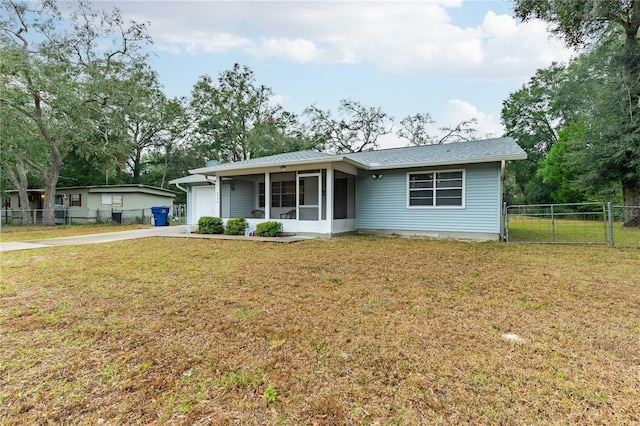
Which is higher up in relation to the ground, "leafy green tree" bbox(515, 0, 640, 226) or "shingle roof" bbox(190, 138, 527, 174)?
"leafy green tree" bbox(515, 0, 640, 226)

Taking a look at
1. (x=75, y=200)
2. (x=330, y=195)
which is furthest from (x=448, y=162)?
(x=75, y=200)

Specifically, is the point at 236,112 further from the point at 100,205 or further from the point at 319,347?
the point at 319,347

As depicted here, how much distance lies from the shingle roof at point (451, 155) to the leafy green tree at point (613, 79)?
5.75 metres

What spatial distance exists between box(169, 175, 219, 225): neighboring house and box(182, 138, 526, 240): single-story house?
113 inches

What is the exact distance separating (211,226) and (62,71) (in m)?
13.8

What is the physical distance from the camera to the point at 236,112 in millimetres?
26234

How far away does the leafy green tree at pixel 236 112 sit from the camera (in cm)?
2612

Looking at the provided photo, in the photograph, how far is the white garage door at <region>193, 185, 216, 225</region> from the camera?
49.6ft

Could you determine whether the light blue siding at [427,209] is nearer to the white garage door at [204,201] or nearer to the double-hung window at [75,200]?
the white garage door at [204,201]

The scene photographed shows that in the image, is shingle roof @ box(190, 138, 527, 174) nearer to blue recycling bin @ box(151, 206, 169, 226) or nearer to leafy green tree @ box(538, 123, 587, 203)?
blue recycling bin @ box(151, 206, 169, 226)

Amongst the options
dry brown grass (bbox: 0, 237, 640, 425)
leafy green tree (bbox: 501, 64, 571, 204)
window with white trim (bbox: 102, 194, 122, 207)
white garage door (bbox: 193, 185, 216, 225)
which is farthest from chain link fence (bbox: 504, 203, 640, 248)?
window with white trim (bbox: 102, 194, 122, 207)

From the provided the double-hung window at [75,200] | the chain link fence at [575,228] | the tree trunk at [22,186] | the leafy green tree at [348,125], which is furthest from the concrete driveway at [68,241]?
the leafy green tree at [348,125]

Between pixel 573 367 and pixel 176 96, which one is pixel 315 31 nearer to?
pixel 573 367

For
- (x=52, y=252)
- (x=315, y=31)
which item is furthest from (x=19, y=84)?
(x=315, y=31)
